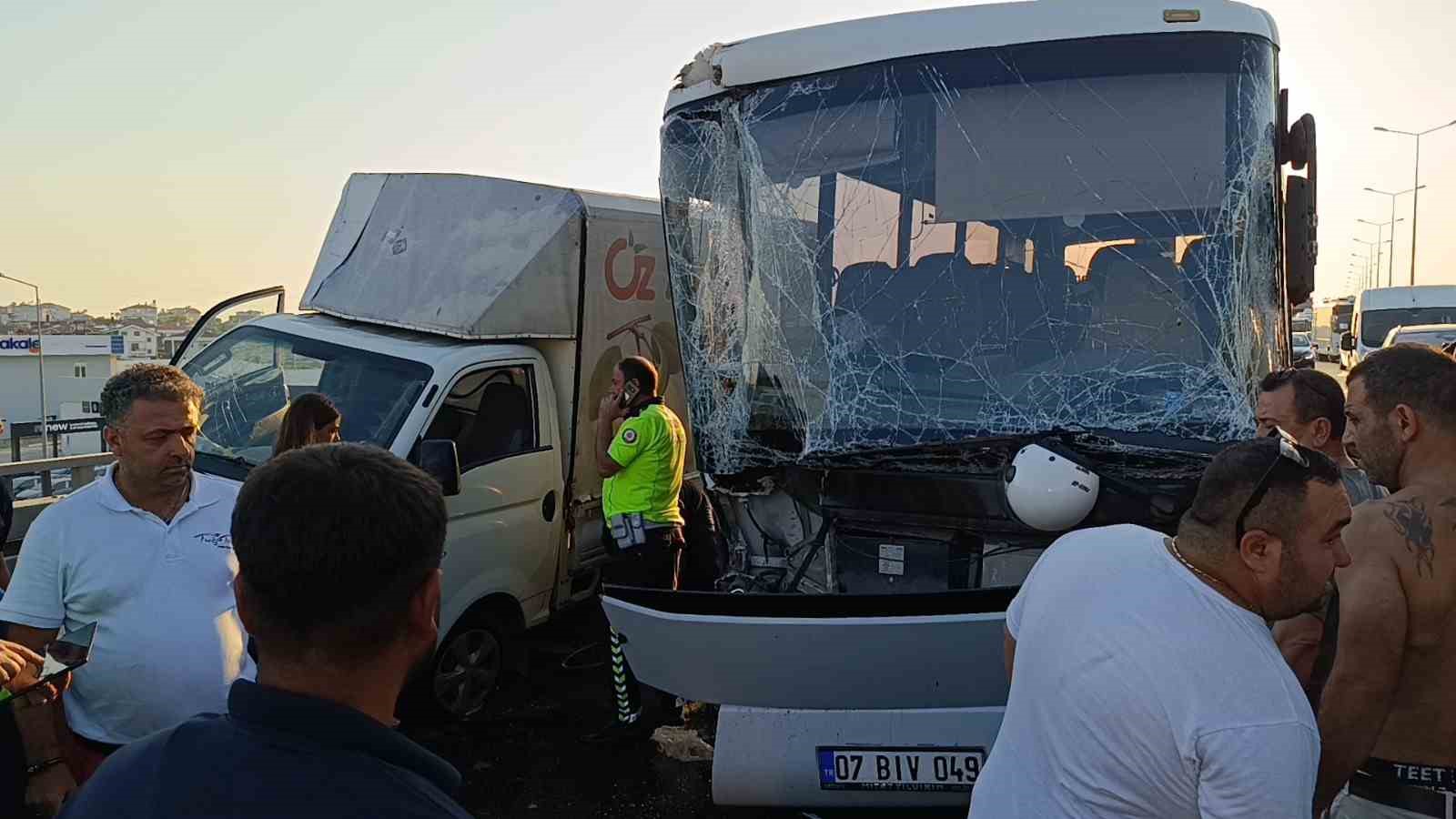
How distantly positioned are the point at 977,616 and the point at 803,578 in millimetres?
964

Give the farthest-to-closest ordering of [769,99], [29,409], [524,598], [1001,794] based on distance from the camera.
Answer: [29,409]
[524,598]
[769,99]
[1001,794]

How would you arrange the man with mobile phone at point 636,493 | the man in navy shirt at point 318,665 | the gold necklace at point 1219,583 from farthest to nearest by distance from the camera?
the man with mobile phone at point 636,493, the gold necklace at point 1219,583, the man in navy shirt at point 318,665

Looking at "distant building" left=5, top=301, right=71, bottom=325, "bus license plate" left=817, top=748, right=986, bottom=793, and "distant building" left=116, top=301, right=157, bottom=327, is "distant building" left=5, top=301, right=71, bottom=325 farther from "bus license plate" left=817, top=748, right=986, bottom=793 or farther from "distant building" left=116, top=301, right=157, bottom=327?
"bus license plate" left=817, top=748, right=986, bottom=793

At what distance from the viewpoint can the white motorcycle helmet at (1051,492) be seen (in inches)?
137

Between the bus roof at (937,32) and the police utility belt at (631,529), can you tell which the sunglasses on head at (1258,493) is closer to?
the bus roof at (937,32)

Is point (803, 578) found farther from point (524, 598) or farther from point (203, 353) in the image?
point (203, 353)

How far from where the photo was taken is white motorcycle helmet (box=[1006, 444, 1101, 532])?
11.4 ft

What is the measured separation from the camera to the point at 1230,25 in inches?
150

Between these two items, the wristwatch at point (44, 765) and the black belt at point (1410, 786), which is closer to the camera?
the black belt at point (1410, 786)

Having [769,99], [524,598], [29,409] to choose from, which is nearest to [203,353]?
[524,598]

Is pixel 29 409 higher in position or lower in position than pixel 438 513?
lower

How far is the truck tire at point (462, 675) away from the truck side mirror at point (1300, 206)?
165 inches

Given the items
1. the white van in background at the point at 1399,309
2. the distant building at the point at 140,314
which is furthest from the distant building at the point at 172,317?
the white van in background at the point at 1399,309

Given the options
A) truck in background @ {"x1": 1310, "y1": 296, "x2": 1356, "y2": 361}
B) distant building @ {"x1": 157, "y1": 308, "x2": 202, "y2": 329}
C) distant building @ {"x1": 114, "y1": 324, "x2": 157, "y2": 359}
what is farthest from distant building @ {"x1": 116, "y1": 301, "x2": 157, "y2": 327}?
truck in background @ {"x1": 1310, "y1": 296, "x2": 1356, "y2": 361}
